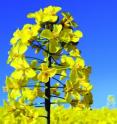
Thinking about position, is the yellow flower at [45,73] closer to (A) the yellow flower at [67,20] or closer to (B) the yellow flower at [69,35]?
(B) the yellow flower at [69,35]

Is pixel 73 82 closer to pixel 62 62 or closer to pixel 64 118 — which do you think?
pixel 62 62

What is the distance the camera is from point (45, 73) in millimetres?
4406

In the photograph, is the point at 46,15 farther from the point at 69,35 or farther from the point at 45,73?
the point at 45,73

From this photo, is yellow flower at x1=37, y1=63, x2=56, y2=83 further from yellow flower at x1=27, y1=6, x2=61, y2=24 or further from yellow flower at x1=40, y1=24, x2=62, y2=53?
yellow flower at x1=27, y1=6, x2=61, y2=24

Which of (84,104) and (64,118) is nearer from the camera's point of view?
(84,104)

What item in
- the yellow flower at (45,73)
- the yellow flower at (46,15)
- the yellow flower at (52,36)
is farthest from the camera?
the yellow flower at (46,15)

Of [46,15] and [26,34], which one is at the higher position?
[46,15]

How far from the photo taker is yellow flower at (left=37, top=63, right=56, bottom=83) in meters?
4.40

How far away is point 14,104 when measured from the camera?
15.2 ft

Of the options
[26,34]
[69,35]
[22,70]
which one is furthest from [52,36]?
[22,70]

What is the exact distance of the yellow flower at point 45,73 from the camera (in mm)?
4398

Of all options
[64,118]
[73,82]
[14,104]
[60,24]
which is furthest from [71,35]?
[64,118]

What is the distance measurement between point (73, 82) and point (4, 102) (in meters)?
0.71

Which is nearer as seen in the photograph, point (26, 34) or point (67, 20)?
point (26, 34)
